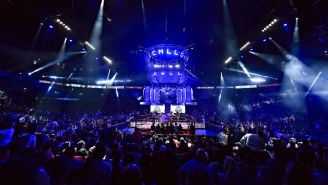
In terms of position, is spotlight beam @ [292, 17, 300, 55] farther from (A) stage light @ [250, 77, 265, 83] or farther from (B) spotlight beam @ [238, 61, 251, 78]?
(A) stage light @ [250, 77, 265, 83]

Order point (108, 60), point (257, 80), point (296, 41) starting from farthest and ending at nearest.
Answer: point (257, 80)
point (108, 60)
point (296, 41)

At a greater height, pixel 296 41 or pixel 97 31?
pixel 97 31

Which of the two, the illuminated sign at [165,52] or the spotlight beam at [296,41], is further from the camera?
the illuminated sign at [165,52]

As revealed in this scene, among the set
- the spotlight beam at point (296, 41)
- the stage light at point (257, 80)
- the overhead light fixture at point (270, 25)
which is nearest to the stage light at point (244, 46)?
the overhead light fixture at point (270, 25)

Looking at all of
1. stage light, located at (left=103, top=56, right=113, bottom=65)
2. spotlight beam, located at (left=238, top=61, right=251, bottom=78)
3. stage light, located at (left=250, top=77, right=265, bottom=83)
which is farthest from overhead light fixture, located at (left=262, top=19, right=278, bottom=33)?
stage light, located at (left=103, top=56, right=113, bottom=65)

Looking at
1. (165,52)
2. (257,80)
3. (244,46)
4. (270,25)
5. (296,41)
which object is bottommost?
(257,80)

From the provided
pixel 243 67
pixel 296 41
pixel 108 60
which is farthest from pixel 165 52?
pixel 296 41

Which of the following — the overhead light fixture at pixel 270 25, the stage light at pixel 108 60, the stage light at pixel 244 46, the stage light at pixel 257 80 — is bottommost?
the stage light at pixel 257 80

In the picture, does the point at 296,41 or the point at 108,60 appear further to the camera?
the point at 108,60

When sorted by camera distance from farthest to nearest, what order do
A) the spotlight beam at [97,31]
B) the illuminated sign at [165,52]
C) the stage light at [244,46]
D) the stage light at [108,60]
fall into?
the illuminated sign at [165,52] < the stage light at [108,60] < the stage light at [244,46] < the spotlight beam at [97,31]

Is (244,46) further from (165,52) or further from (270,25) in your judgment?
(165,52)

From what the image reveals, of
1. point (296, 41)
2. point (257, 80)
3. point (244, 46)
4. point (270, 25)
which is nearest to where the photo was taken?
point (270, 25)

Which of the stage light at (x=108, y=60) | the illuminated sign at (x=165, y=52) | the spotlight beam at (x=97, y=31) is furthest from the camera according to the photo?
the illuminated sign at (x=165, y=52)

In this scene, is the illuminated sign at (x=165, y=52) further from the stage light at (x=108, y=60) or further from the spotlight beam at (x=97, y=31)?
the spotlight beam at (x=97, y=31)
